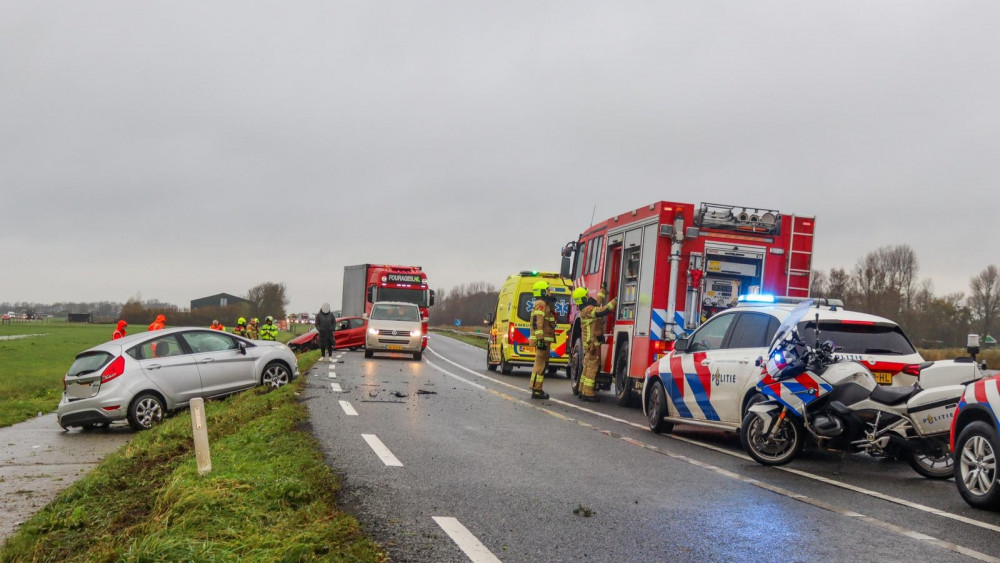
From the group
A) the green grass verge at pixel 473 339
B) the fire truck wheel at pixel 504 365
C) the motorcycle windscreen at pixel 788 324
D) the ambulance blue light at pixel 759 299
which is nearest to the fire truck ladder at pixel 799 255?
the ambulance blue light at pixel 759 299

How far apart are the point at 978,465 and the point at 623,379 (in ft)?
27.7

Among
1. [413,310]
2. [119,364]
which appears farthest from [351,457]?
[413,310]

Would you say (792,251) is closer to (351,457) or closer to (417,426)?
(417,426)

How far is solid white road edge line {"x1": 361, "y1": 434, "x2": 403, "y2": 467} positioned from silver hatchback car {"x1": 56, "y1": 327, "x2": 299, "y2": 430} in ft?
18.8

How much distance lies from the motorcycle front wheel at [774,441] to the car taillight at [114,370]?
31.8 feet

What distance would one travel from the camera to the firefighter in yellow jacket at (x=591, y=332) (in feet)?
51.1

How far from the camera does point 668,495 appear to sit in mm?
7000

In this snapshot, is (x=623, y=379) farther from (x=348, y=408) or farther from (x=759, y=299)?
(x=348, y=408)

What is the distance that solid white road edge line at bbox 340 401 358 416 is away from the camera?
1226cm

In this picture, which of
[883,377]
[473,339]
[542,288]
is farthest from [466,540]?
[473,339]

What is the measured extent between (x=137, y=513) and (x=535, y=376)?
936cm

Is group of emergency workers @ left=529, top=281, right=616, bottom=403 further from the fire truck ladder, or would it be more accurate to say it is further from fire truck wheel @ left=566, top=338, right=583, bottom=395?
the fire truck ladder

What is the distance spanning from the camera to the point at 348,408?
42.3ft

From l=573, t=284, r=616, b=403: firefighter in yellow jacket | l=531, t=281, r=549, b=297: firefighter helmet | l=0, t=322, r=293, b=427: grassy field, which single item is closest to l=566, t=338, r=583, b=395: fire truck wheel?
l=573, t=284, r=616, b=403: firefighter in yellow jacket
